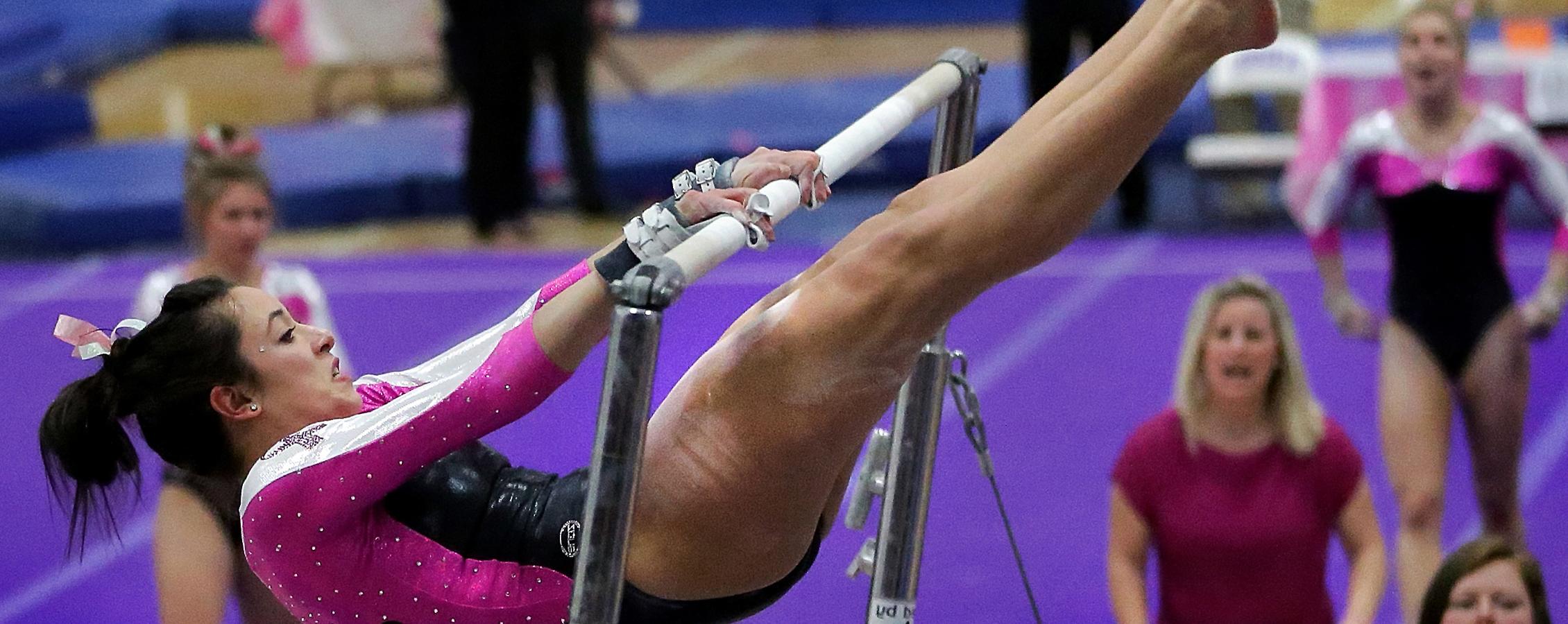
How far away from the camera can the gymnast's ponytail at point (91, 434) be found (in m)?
2.38

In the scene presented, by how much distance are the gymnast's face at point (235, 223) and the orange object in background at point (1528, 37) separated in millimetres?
4779

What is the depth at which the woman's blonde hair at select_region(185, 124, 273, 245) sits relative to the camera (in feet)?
12.1

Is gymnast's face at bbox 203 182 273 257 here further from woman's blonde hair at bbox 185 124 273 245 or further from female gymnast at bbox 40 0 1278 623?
female gymnast at bbox 40 0 1278 623

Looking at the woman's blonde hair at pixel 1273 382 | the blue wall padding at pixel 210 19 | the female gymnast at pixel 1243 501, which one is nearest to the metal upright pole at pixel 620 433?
the female gymnast at pixel 1243 501

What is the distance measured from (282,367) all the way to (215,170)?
143cm

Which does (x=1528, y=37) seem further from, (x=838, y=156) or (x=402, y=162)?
(x=838, y=156)

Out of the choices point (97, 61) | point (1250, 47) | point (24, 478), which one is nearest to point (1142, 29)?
point (1250, 47)

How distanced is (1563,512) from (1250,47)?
8.49ft

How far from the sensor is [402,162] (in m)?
7.84

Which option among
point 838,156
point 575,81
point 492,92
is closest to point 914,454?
point 838,156

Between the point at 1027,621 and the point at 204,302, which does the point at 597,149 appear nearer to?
the point at 1027,621

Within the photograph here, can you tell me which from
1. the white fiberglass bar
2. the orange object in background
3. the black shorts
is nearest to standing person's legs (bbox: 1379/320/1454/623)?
the white fiberglass bar

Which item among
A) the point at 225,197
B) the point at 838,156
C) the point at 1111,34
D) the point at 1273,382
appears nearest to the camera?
the point at 838,156

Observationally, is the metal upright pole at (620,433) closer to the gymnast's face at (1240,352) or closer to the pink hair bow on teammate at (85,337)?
the pink hair bow on teammate at (85,337)
